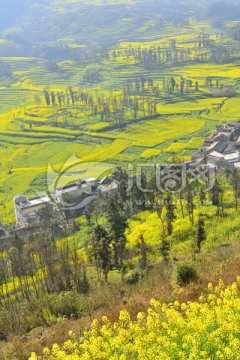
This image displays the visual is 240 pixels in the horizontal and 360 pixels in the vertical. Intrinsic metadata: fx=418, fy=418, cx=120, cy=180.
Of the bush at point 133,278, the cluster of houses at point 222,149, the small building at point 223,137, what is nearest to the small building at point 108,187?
the cluster of houses at point 222,149

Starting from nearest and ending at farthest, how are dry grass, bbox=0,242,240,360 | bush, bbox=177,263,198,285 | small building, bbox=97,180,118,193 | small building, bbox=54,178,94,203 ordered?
dry grass, bbox=0,242,240,360, bush, bbox=177,263,198,285, small building, bbox=54,178,94,203, small building, bbox=97,180,118,193

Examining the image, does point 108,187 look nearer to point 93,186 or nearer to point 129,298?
point 93,186

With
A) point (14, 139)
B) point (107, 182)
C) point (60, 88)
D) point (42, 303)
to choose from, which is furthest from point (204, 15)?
point (42, 303)

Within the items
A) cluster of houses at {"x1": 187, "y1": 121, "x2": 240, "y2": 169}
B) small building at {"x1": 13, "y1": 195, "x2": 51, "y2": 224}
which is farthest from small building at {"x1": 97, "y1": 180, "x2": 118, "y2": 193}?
cluster of houses at {"x1": 187, "y1": 121, "x2": 240, "y2": 169}

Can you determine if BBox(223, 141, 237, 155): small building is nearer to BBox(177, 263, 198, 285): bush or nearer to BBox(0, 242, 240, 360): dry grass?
BBox(0, 242, 240, 360): dry grass

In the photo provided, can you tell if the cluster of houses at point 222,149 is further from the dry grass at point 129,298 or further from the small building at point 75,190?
the dry grass at point 129,298

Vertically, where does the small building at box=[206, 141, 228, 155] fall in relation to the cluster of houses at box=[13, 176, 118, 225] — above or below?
above

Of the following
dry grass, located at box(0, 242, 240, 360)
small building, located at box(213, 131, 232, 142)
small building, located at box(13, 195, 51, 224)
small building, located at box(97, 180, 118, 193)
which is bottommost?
small building, located at box(13, 195, 51, 224)

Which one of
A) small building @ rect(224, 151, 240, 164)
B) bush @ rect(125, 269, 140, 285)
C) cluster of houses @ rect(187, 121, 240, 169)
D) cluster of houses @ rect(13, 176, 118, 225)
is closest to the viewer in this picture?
bush @ rect(125, 269, 140, 285)
